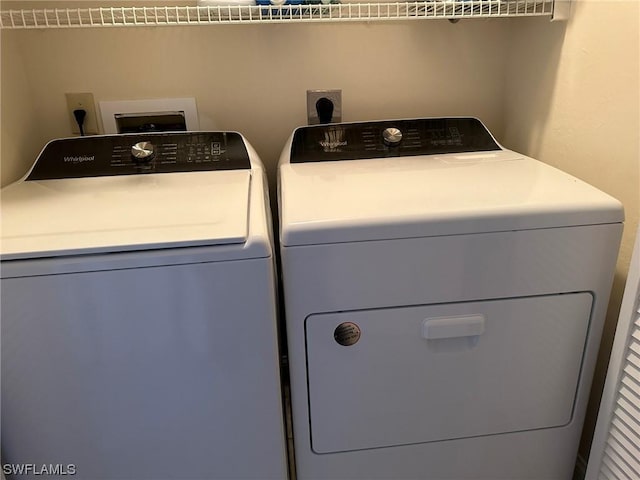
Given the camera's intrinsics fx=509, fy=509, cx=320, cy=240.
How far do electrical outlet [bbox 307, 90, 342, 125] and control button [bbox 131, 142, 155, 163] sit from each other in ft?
1.72

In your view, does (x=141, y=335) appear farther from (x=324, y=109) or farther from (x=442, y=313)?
(x=324, y=109)

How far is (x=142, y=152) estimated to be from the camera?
1336 millimetres

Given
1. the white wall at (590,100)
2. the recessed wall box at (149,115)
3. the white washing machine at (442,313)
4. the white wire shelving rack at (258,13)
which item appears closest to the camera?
the white washing machine at (442,313)

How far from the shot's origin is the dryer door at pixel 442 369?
1.07m

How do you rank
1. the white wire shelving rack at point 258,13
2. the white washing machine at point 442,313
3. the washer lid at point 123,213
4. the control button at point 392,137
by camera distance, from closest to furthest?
the washer lid at point 123,213 → the white washing machine at point 442,313 → the white wire shelving rack at point 258,13 → the control button at point 392,137

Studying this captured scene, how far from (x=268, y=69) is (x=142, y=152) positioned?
1.60ft

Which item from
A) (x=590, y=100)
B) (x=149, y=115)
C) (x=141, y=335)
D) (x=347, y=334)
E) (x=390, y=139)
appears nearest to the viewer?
(x=141, y=335)

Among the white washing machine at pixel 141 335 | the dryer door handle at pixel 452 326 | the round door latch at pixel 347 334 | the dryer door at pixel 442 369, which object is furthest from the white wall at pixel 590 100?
the white washing machine at pixel 141 335

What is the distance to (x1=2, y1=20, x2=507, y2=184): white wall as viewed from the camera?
149cm

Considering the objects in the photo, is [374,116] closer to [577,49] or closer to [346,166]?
A: [346,166]

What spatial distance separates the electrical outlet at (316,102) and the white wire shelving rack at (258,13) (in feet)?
0.78

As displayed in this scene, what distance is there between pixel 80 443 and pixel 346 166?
2.88ft

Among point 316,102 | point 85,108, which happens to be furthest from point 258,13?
point 85,108

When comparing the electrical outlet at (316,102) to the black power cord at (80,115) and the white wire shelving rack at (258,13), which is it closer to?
the white wire shelving rack at (258,13)
